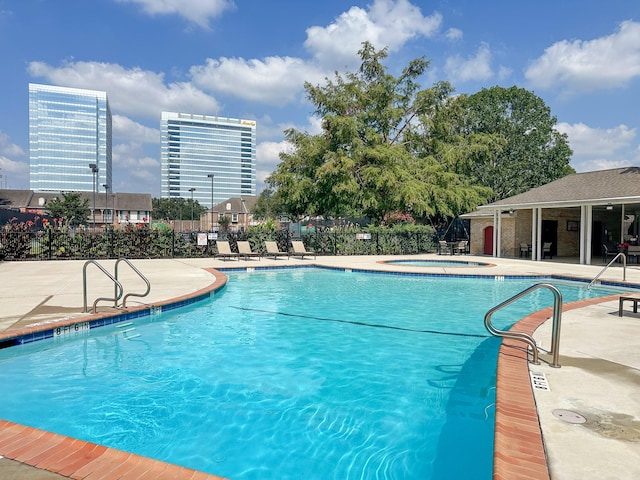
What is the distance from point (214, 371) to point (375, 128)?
27615 mm

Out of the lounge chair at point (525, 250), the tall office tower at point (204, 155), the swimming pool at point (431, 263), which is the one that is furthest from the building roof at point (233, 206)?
the tall office tower at point (204, 155)

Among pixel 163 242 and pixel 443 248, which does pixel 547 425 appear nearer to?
pixel 163 242

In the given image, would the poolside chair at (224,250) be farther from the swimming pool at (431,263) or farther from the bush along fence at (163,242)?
the swimming pool at (431,263)

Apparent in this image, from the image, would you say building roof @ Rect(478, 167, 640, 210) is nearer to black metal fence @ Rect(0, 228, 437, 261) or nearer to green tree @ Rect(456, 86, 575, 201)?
black metal fence @ Rect(0, 228, 437, 261)

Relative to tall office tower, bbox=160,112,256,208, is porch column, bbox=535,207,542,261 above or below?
below

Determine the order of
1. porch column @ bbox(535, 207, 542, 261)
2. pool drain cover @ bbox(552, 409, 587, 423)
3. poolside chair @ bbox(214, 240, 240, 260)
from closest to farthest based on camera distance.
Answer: pool drain cover @ bbox(552, 409, 587, 423) < poolside chair @ bbox(214, 240, 240, 260) < porch column @ bbox(535, 207, 542, 261)

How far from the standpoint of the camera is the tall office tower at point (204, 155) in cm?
15625

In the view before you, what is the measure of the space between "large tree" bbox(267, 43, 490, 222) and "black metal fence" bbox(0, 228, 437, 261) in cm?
330

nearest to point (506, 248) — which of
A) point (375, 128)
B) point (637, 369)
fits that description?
point (375, 128)

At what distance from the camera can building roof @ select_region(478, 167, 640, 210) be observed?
17516 mm

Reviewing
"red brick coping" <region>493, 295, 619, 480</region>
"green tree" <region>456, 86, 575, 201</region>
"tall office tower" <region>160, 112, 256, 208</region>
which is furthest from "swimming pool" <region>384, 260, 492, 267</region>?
"tall office tower" <region>160, 112, 256, 208</region>

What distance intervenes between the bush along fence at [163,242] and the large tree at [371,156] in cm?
296

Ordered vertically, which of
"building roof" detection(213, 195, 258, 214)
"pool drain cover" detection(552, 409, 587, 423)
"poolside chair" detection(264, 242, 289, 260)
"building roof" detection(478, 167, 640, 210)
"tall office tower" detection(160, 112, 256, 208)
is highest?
"tall office tower" detection(160, 112, 256, 208)

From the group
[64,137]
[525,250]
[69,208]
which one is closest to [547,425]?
[525,250]
